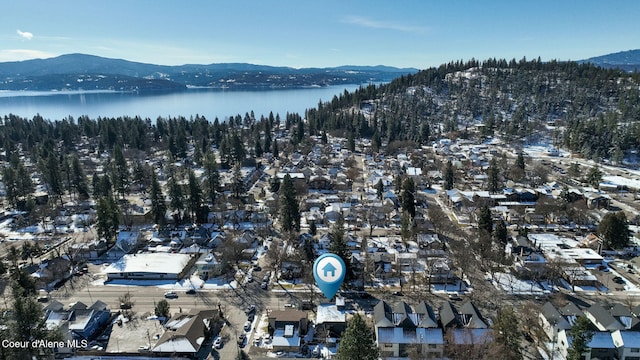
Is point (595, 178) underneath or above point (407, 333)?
above

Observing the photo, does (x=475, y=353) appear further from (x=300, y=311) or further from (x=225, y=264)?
(x=225, y=264)

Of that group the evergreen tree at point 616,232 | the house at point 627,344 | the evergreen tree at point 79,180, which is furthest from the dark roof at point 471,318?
the evergreen tree at point 79,180

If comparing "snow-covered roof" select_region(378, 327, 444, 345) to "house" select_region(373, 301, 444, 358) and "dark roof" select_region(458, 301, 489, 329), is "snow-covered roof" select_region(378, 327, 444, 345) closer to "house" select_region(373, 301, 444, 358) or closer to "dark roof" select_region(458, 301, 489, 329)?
"house" select_region(373, 301, 444, 358)

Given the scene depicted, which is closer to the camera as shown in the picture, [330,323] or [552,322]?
[552,322]

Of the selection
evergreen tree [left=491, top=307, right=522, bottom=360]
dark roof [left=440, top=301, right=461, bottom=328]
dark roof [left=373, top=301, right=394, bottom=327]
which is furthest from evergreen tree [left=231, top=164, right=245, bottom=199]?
evergreen tree [left=491, top=307, right=522, bottom=360]

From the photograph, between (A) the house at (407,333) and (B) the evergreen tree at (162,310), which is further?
(B) the evergreen tree at (162,310)

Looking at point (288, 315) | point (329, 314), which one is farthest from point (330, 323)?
point (288, 315)

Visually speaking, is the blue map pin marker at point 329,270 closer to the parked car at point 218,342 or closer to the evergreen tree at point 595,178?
the parked car at point 218,342

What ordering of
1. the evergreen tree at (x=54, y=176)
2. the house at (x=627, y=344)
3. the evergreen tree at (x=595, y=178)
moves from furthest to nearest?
the evergreen tree at (x=595, y=178)
the evergreen tree at (x=54, y=176)
the house at (x=627, y=344)

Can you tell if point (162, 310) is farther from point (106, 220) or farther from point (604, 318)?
point (604, 318)
